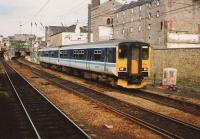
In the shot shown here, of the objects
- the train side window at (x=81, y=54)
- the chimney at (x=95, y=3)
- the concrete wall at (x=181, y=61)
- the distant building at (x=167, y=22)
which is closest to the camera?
the concrete wall at (x=181, y=61)

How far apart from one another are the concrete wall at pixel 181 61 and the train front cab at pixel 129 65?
497cm

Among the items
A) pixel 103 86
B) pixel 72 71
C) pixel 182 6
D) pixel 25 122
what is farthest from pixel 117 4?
pixel 25 122

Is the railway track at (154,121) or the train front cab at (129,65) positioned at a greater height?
the train front cab at (129,65)

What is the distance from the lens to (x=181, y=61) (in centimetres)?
2823

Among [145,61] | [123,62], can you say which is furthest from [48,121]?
[145,61]

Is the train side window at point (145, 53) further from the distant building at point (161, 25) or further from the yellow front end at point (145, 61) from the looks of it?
the distant building at point (161, 25)

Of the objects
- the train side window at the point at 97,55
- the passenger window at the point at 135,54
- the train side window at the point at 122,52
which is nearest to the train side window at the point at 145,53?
the passenger window at the point at 135,54

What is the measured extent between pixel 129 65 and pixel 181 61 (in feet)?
21.3

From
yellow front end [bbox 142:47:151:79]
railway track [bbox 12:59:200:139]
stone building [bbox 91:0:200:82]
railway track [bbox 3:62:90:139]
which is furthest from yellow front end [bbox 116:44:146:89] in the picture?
stone building [bbox 91:0:200:82]

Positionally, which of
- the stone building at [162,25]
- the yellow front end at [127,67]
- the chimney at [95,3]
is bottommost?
the yellow front end at [127,67]

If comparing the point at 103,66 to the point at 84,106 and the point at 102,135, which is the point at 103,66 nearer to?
the point at 84,106

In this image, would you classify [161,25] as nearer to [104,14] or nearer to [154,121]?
[104,14]

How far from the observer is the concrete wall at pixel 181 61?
1040 inches

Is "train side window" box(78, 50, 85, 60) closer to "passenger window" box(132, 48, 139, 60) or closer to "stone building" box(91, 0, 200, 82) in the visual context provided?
"stone building" box(91, 0, 200, 82)
